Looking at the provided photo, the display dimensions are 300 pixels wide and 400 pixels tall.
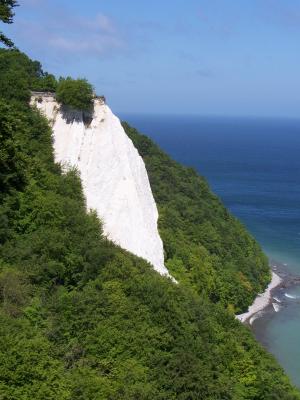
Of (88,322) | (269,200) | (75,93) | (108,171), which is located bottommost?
(269,200)

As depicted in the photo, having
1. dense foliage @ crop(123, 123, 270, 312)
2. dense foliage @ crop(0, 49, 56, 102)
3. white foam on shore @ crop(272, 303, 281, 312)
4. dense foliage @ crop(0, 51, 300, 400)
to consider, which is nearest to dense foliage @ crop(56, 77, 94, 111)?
dense foliage @ crop(0, 49, 56, 102)

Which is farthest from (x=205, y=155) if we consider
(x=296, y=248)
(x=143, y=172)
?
(x=143, y=172)

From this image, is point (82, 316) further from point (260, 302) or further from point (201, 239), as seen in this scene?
point (260, 302)

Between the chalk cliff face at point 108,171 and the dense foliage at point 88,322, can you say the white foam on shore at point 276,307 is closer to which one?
the chalk cliff face at point 108,171

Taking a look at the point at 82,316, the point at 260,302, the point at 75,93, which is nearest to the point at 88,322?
the point at 82,316

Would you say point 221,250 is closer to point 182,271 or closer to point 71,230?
point 182,271
